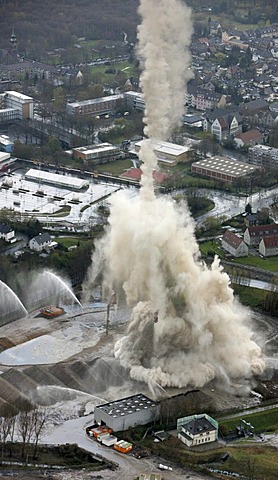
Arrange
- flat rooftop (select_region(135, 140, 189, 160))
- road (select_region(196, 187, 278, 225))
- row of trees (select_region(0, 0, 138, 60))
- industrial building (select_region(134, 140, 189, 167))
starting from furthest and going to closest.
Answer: row of trees (select_region(0, 0, 138, 60)) < flat rooftop (select_region(135, 140, 189, 160)) < industrial building (select_region(134, 140, 189, 167)) < road (select_region(196, 187, 278, 225))

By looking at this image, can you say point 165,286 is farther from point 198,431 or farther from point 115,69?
point 115,69

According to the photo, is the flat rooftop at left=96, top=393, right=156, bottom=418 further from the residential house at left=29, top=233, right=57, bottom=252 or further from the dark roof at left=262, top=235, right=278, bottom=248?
the dark roof at left=262, top=235, right=278, bottom=248

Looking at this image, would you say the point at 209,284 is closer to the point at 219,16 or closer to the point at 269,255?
the point at 269,255

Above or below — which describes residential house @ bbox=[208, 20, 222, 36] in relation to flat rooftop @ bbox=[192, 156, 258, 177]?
above

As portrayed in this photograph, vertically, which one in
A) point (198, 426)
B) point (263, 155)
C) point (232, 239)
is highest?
point (198, 426)

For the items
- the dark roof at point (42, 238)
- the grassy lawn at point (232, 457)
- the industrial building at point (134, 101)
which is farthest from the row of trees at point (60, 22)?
the grassy lawn at point (232, 457)

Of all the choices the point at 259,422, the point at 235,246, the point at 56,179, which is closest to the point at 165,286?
the point at 259,422

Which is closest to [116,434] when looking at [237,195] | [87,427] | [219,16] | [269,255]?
[87,427]

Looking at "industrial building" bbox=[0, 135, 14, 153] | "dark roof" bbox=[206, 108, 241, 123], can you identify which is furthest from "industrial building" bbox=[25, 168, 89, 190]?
"dark roof" bbox=[206, 108, 241, 123]
